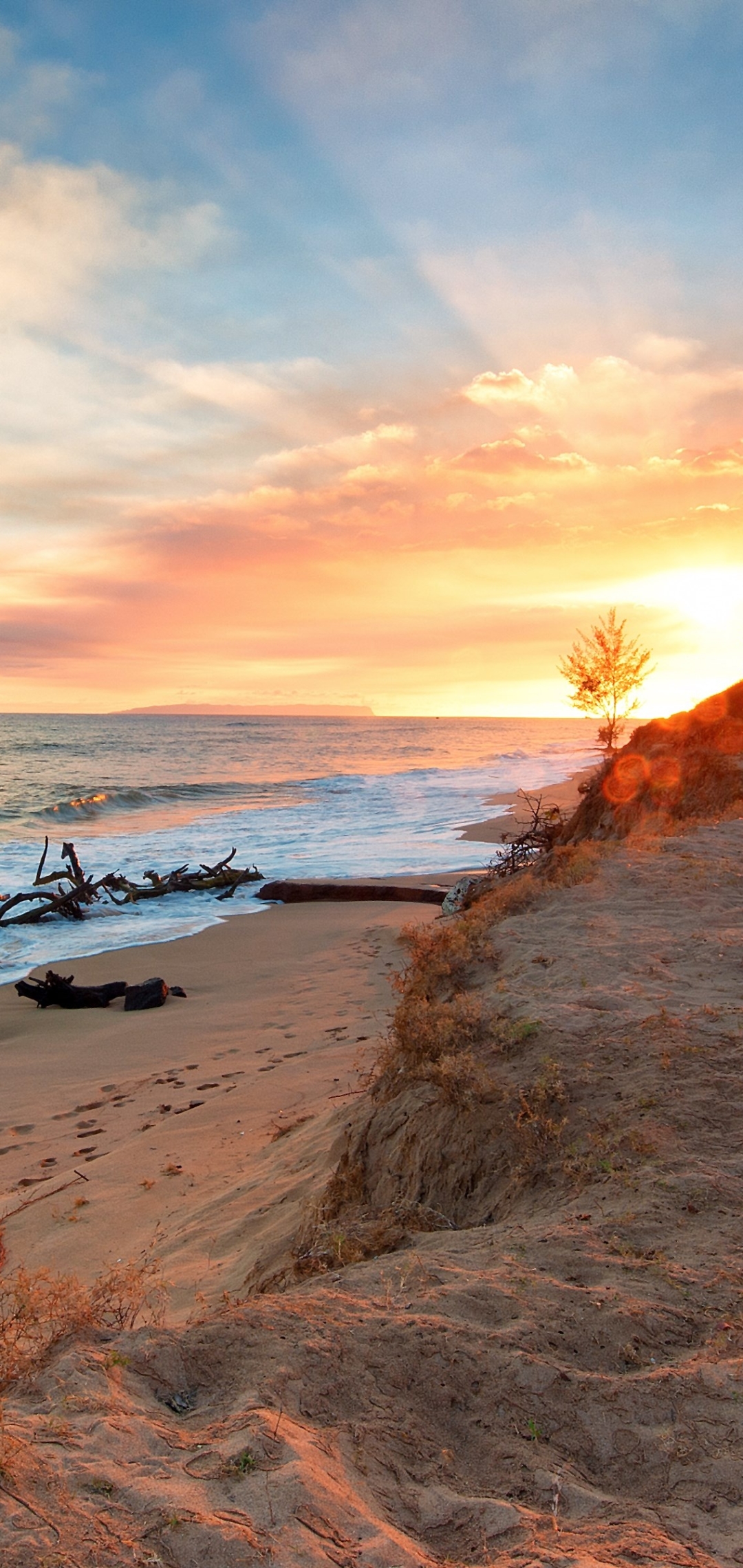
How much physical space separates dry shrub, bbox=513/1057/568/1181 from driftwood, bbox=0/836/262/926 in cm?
1233

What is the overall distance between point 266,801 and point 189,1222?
111 feet

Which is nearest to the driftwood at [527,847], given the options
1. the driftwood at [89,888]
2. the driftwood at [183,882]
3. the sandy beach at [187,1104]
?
the sandy beach at [187,1104]

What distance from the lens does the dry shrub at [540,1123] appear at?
13.4ft

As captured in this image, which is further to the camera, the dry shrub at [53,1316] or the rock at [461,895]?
the rock at [461,895]

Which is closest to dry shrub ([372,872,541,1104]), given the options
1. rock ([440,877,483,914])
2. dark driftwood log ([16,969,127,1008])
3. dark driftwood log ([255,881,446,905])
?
rock ([440,877,483,914])

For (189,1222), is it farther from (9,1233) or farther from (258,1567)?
(258,1567)

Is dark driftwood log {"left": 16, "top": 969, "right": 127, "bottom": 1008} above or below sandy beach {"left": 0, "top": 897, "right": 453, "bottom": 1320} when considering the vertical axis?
above

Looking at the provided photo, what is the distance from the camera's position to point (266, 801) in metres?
Answer: 38.9

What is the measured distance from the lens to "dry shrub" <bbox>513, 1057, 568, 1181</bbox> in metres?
4.08

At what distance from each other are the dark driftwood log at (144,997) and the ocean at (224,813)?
9.20 ft

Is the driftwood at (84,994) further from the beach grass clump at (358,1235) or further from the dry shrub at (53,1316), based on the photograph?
the dry shrub at (53,1316)

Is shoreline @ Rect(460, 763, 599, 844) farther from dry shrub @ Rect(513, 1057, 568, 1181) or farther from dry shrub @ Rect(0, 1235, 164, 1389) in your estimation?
dry shrub @ Rect(0, 1235, 164, 1389)

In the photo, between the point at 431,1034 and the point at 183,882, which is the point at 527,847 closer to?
the point at 183,882

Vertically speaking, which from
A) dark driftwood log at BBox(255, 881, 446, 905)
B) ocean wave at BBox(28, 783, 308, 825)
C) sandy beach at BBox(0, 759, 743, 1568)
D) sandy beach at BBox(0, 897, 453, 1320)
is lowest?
sandy beach at BBox(0, 897, 453, 1320)
